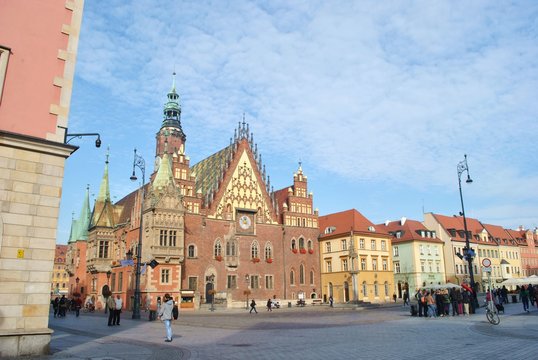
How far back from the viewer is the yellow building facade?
210 ft

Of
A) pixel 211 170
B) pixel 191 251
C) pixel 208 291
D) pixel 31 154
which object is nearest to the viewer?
pixel 31 154

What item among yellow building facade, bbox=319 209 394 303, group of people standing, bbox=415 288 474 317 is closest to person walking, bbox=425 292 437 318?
group of people standing, bbox=415 288 474 317

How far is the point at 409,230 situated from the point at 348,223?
14.3 m

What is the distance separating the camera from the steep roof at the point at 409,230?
7575 cm

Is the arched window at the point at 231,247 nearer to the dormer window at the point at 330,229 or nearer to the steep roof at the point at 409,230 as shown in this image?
the dormer window at the point at 330,229

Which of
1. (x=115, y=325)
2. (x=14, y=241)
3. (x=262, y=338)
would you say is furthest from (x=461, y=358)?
(x=115, y=325)

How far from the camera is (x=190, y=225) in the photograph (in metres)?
55.3

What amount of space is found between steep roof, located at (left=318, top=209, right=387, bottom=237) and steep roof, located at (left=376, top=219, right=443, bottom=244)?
6.37 meters

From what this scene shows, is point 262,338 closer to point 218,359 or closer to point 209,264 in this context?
point 218,359

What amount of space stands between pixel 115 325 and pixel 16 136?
17368mm

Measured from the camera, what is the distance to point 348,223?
2712 inches

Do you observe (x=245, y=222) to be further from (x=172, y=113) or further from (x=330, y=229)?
(x=172, y=113)

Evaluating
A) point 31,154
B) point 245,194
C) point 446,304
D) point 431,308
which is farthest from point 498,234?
point 31,154

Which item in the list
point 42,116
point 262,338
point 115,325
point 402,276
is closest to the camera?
point 42,116
